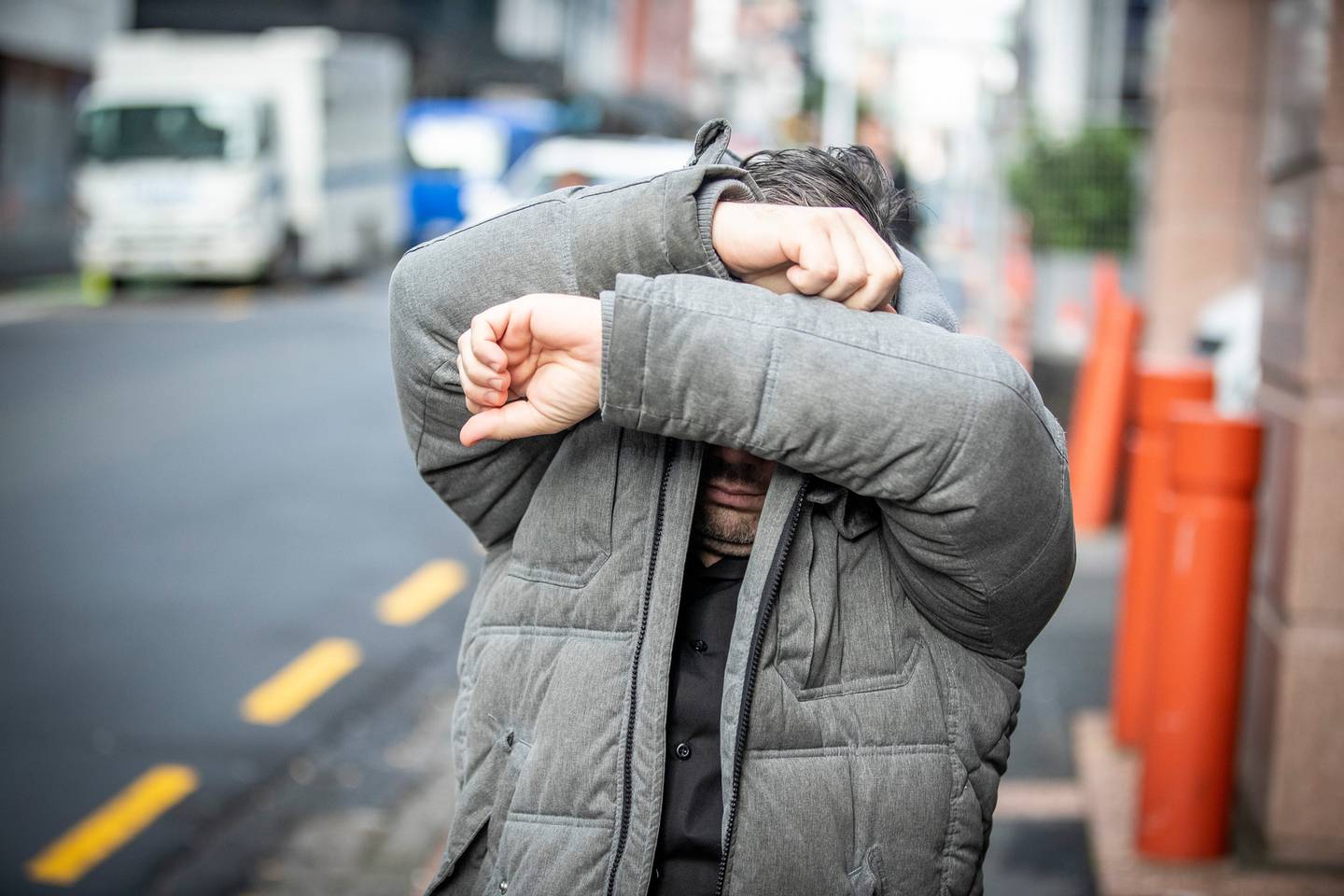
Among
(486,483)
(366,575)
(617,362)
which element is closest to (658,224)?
(617,362)

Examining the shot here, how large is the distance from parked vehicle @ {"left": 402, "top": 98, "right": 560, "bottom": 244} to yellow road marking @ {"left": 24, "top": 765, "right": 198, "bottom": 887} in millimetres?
23418

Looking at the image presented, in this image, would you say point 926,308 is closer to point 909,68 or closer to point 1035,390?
point 1035,390

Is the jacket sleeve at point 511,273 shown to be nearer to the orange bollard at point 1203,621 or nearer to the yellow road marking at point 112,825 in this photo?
the orange bollard at point 1203,621

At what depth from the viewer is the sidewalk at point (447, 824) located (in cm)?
407

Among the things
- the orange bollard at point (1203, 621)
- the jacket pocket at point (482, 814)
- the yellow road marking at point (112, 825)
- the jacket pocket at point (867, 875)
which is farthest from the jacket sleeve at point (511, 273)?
the yellow road marking at point (112, 825)

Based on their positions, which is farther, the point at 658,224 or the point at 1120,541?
the point at 1120,541

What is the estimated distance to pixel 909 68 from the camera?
20.8 metres

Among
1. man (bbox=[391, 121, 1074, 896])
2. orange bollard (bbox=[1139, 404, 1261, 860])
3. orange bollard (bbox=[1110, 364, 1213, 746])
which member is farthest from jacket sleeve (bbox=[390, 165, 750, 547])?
orange bollard (bbox=[1110, 364, 1213, 746])

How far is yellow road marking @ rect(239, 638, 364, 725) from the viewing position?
17.7 ft

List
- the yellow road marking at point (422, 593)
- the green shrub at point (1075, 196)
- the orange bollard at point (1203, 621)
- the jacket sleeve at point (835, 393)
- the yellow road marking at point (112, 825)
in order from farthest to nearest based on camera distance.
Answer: the green shrub at point (1075, 196), the yellow road marking at point (422, 593), the yellow road marking at point (112, 825), the orange bollard at point (1203, 621), the jacket sleeve at point (835, 393)

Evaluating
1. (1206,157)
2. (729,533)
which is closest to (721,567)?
(729,533)

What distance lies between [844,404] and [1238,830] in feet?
10.0

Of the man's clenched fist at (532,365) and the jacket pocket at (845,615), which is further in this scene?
the jacket pocket at (845,615)

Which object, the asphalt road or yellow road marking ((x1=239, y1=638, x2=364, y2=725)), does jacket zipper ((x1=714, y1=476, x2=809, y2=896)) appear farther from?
yellow road marking ((x1=239, y1=638, x2=364, y2=725))
